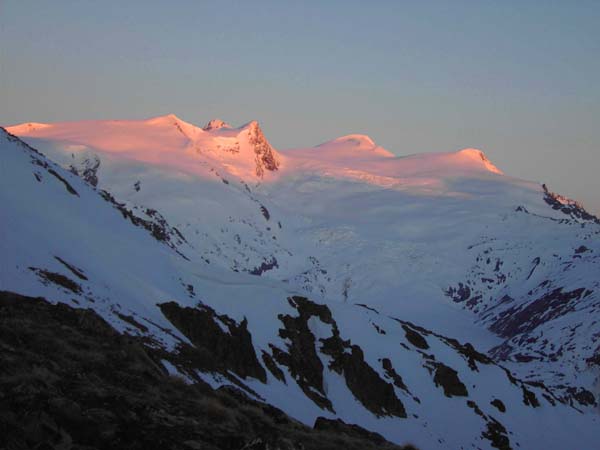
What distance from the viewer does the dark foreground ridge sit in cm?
1415

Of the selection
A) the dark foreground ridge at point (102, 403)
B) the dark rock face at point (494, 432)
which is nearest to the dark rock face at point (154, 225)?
the dark rock face at point (494, 432)

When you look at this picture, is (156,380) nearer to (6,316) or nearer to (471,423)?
(6,316)

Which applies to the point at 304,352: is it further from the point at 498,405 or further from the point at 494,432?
the point at 498,405

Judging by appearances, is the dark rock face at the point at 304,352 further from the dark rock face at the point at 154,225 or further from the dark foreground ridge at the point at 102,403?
the dark foreground ridge at the point at 102,403

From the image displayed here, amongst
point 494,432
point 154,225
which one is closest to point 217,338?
point 494,432

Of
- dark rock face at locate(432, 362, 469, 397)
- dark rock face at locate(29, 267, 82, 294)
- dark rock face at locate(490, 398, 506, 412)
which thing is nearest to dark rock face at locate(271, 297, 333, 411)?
dark rock face at locate(432, 362, 469, 397)

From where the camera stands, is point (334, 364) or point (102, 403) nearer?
point (102, 403)

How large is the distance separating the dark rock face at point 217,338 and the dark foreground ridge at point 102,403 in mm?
29558

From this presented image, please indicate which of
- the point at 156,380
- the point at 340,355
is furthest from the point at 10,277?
the point at 340,355

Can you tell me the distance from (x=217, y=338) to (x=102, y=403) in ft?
132

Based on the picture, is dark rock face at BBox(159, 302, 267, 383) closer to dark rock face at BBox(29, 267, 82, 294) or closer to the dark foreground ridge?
dark rock face at BBox(29, 267, 82, 294)

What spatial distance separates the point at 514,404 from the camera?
285 feet

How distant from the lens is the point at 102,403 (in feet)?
52.0

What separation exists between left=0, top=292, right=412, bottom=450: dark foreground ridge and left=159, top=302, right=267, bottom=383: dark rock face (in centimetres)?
2956
